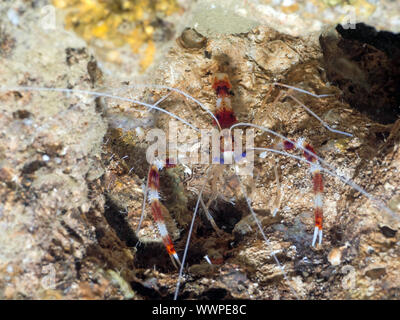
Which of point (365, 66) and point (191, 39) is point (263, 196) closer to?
point (191, 39)

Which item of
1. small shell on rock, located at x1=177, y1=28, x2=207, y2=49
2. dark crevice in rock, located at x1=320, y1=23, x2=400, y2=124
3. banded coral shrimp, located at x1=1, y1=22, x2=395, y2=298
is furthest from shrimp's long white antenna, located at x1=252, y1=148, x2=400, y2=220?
small shell on rock, located at x1=177, y1=28, x2=207, y2=49

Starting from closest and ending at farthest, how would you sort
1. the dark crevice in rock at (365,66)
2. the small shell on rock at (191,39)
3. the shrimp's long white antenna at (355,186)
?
the shrimp's long white antenna at (355,186)
the small shell on rock at (191,39)
the dark crevice in rock at (365,66)

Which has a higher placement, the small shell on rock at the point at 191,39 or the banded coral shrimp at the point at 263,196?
the small shell on rock at the point at 191,39

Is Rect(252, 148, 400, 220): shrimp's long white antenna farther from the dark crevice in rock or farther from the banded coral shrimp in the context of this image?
the dark crevice in rock

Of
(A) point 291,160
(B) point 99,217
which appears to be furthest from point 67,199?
(A) point 291,160

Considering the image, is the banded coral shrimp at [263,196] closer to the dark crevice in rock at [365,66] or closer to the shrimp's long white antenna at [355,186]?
the shrimp's long white antenna at [355,186]

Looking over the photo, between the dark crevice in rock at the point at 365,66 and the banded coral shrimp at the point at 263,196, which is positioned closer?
the banded coral shrimp at the point at 263,196

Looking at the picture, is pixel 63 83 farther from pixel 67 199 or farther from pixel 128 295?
pixel 128 295

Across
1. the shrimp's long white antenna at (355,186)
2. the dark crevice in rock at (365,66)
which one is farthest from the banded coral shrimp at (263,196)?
the dark crevice in rock at (365,66)
